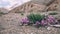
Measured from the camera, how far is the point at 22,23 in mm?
6352

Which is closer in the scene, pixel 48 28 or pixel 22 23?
pixel 48 28

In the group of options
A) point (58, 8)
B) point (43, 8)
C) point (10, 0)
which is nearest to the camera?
point (58, 8)

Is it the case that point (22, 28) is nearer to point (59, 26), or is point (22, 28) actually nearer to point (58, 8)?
point (59, 26)

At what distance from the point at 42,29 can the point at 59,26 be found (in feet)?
1.95

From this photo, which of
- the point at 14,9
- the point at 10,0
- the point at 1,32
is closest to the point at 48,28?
the point at 1,32

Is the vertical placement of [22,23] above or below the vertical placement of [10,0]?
below

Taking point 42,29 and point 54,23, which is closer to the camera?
point 42,29

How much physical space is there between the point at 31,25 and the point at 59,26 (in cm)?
94

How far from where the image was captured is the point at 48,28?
5.81 m

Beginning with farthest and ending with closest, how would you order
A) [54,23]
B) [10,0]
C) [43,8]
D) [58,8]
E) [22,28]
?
[10,0] < [43,8] < [58,8] < [54,23] < [22,28]

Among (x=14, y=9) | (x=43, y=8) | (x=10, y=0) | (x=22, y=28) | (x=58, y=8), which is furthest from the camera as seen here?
(x=10, y=0)

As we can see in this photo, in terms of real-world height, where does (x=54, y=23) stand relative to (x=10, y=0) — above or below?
below

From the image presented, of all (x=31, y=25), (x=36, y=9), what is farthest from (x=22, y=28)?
(x=36, y=9)

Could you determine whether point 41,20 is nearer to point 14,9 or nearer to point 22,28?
point 22,28
